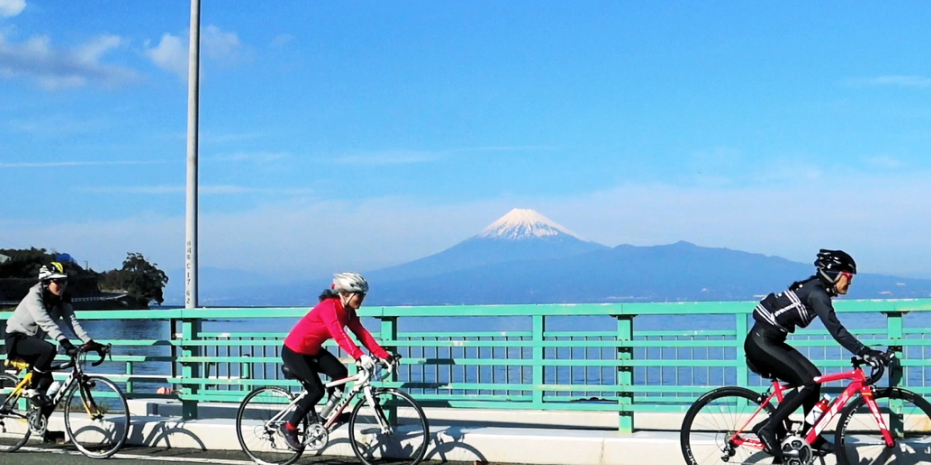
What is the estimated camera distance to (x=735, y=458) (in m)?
8.43

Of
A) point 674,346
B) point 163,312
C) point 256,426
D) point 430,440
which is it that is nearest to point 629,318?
point 674,346

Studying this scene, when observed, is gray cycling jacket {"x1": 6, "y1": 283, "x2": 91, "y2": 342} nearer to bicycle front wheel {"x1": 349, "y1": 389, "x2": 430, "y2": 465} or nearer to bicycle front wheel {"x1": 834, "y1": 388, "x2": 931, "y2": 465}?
bicycle front wheel {"x1": 349, "y1": 389, "x2": 430, "y2": 465}

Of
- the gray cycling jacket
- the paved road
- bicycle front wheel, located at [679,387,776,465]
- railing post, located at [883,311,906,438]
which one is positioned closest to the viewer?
bicycle front wheel, located at [679,387,776,465]

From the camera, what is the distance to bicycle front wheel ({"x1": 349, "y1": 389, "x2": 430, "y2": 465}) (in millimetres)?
8930

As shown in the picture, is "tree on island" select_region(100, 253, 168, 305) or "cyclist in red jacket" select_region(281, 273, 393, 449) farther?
"tree on island" select_region(100, 253, 168, 305)

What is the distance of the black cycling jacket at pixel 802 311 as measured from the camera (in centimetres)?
759

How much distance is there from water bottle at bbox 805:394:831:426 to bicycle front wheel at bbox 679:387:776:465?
10.2 inches

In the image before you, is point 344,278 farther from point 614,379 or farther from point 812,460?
point 812,460

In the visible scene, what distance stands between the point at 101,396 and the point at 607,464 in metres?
4.89

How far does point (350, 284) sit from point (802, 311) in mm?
3459

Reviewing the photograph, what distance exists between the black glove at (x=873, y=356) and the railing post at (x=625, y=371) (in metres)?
2.30

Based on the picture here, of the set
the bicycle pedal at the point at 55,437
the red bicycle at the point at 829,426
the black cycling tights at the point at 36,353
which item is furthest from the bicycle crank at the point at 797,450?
the bicycle pedal at the point at 55,437

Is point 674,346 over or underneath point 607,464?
over

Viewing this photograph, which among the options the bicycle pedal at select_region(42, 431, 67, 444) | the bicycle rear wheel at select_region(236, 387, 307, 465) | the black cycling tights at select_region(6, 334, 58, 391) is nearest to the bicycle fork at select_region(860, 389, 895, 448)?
the bicycle rear wheel at select_region(236, 387, 307, 465)
